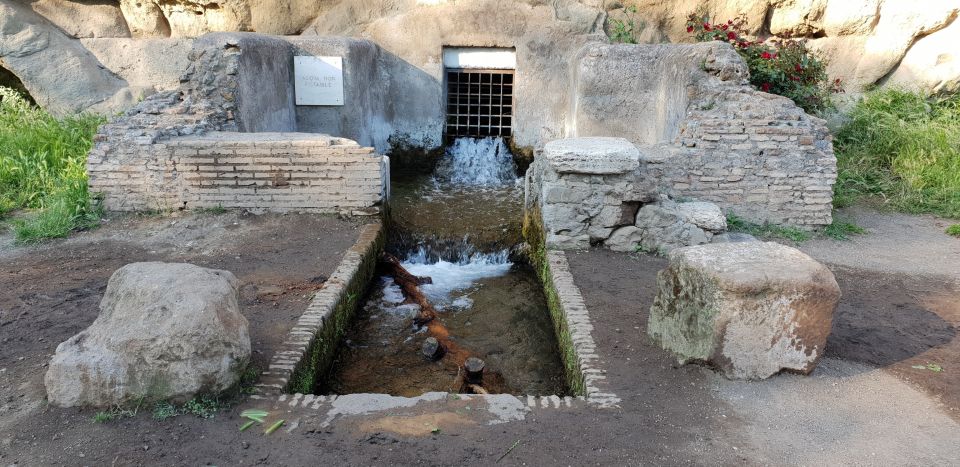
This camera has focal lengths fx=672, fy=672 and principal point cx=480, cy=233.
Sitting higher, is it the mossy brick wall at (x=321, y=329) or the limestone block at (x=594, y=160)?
the limestone block at (x=594, y=160)

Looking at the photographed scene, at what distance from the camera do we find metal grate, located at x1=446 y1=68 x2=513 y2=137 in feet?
33.2

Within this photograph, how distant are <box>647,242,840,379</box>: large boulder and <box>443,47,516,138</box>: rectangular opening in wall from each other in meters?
6.89

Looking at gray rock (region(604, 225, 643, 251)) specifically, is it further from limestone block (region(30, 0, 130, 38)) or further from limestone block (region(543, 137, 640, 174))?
limestone block (region(30, 0, 130, 38))

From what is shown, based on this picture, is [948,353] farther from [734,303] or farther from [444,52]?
[444,52]

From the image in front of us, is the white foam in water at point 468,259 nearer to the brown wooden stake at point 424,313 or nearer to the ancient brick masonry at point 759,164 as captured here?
the brown wooden stake at point 424,313

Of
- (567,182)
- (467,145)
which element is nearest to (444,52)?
(467,145)

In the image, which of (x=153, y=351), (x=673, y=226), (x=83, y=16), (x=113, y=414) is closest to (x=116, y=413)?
(x=113, y=414)

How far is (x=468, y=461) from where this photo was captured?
2725mm

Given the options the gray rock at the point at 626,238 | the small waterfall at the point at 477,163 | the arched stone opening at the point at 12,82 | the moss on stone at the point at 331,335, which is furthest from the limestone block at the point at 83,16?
the gray rock at the point at 626,238

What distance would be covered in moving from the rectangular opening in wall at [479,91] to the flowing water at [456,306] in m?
1.91

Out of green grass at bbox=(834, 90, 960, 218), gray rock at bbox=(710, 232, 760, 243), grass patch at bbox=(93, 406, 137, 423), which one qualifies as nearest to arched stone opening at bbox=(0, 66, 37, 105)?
grass patch at bbox=(93, 406, 137, 423)

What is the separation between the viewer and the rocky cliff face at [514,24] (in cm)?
930

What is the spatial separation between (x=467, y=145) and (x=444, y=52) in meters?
1.41

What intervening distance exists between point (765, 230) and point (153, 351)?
16.4 feet
